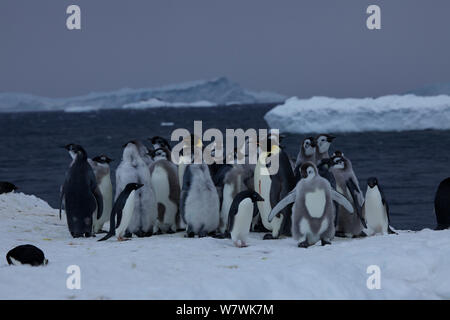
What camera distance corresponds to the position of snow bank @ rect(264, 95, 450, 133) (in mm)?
41656

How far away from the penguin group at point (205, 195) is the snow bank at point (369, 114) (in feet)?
110

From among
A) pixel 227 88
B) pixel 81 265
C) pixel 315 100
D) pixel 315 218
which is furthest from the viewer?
pixel 227 88

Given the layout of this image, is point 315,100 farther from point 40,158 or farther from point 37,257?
point 37,257

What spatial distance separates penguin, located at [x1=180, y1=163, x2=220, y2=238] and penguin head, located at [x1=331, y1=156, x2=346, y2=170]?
1748mm

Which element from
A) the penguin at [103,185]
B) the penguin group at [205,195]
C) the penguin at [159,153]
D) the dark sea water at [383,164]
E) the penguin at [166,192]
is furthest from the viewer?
the dark sea water at [383,164]

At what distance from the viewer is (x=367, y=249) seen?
6.40 meters

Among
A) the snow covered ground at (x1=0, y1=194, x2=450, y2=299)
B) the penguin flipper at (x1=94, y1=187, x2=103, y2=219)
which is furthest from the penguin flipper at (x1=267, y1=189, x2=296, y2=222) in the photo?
the penguin flipper at (x1=94, y1=187, x2=103, y2=219)

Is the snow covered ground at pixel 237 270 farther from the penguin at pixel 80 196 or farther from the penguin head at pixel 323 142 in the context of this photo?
the penguin head at pixel 323 142

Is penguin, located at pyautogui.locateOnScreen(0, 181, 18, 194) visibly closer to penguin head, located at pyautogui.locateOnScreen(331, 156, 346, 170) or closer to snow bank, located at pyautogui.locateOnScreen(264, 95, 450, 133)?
penguin head, located at pyautogui.locateOnScreen(331, 156, 346, 170)

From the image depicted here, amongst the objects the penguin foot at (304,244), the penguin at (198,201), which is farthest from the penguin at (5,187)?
the penguin foot at (304,244)

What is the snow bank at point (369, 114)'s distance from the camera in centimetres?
4166

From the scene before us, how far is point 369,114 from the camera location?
1676 inches

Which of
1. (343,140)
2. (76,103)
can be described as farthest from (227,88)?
(343,140)
